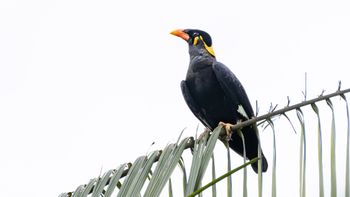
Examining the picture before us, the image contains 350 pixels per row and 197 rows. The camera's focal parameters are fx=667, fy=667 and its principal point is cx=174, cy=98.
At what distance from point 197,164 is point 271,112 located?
0.69 metres

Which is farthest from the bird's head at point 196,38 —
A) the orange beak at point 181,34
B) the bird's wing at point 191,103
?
the bird's wing at point 191,103

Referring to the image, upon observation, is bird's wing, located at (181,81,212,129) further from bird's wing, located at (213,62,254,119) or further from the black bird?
bird's wing, located at (213,62,254,119)

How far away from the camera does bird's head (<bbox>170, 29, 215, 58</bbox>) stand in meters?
7.56

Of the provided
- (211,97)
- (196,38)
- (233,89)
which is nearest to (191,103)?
(211,97)

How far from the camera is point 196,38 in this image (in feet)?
25.4

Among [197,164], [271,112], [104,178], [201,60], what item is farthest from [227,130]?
[201,60]

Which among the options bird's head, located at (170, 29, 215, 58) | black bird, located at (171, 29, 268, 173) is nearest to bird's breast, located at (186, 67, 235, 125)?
black bird, located at (171, 29, 268, 173)

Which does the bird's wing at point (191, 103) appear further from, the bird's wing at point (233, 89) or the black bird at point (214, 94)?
the bird's wing at point (233, 89)

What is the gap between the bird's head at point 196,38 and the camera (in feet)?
24.8

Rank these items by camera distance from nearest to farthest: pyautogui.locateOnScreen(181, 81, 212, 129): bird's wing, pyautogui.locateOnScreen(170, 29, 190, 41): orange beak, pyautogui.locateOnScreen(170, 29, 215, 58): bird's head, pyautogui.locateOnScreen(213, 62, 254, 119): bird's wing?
pyautogui.locateOnScreen(213, 62, 254, 119): bird's wing, pyautogui.locateOnScreen(181, 81, 212, 129): bird's wing, pyautogui.locateOnScreen(170, 29, 215, 58): bird's head, pyautogui.locateOnScreen(170, 29, 190, 41): orange beak

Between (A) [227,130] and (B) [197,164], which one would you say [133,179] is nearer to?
(B) [197,164]

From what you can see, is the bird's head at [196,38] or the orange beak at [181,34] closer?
the bird's head at [196,38]

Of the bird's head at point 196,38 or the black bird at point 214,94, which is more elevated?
the bird's head at point 196,38

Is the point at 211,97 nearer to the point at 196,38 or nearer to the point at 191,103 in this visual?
the point at 191,103
